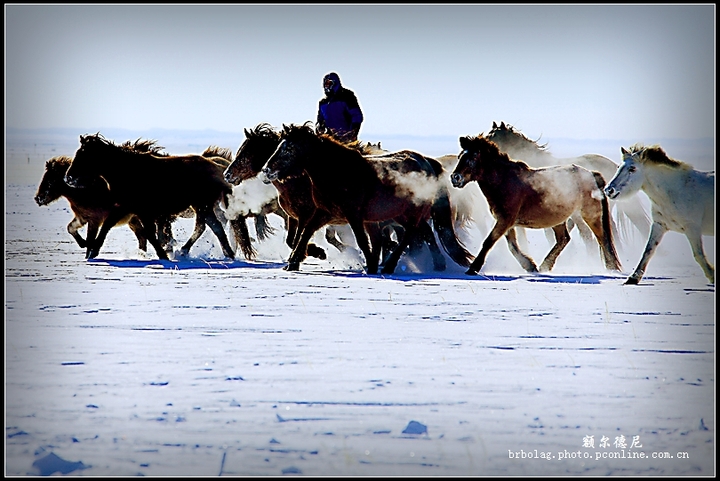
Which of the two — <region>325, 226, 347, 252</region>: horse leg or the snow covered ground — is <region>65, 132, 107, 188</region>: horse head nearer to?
the snow covered ground

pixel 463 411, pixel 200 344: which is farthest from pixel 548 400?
pixel 200 344

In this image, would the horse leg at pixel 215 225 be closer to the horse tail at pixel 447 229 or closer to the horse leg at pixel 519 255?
the horse tail at pixel 447 229

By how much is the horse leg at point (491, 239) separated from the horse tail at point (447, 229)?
563 millimetres

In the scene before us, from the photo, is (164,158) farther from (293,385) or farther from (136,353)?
(293,385)

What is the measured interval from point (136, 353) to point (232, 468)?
223 centimetres

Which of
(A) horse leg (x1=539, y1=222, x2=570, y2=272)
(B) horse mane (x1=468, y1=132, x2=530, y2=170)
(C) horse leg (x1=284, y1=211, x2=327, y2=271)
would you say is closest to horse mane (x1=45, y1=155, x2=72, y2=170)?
(C) horse leg (x1=284, y1=211, x2=327, y2=271)

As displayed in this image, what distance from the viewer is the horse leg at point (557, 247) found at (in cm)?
1179

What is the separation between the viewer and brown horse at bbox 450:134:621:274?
35.8 ft

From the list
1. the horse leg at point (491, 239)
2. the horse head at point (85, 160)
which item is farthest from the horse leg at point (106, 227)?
the horse leg at point (491, 239)

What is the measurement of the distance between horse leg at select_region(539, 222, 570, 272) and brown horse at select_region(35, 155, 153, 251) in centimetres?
571

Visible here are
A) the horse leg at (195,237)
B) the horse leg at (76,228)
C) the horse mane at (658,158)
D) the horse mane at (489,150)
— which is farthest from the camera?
the horse leg at (76,228)

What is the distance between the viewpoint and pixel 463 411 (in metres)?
4.88

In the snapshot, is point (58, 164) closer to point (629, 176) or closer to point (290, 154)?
point (290, 154)

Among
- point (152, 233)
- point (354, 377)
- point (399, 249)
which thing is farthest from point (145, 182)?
point (354, 377)
